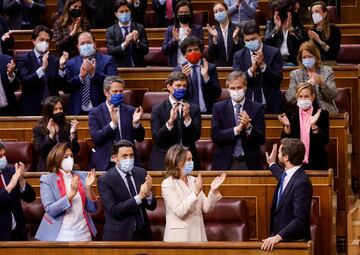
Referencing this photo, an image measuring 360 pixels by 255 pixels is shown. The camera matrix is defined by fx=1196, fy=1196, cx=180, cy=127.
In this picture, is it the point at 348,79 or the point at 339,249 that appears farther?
the point at 348,79

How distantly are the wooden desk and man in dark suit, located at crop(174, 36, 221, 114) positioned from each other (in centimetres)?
137

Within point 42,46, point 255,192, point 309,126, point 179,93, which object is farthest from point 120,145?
point 42,46

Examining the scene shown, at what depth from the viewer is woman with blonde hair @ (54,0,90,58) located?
6.53 m

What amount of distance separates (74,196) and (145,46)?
178 centimetres

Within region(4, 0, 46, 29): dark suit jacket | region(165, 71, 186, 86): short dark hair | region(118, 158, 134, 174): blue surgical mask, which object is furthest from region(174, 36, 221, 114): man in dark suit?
region(4, 0, 46, 29): dark suit jacket

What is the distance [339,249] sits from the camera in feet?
18.4

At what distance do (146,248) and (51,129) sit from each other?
1064mm

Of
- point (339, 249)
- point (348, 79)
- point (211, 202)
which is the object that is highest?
point (348, 79)

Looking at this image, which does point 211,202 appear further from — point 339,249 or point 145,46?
point 145,46

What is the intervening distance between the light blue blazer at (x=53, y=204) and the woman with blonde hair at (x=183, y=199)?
13.4 inches

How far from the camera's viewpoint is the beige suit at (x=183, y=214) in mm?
4801

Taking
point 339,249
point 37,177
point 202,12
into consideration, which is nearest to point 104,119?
point 37,177

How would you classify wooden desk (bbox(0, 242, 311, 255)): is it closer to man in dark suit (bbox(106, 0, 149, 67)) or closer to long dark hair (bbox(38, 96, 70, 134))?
long dark hair (bbox(38, 96, 70, 134))

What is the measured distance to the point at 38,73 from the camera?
6145 mm
